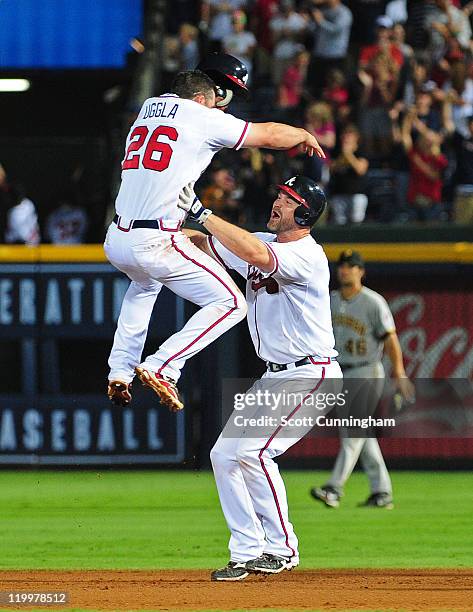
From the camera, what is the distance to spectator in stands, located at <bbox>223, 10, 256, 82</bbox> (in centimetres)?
1747

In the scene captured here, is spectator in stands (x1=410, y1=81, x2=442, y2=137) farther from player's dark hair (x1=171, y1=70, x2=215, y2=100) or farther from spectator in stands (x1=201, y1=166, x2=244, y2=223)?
player's dark hair (x1=171, y1=70, x2=215, y2=100)

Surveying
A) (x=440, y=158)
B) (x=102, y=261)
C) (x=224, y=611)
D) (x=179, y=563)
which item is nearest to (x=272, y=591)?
(x=224, y=611)

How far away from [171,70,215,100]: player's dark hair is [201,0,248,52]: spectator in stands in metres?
9.76

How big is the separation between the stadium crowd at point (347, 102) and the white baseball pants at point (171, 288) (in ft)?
22.4

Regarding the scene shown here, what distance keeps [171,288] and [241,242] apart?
0.52m

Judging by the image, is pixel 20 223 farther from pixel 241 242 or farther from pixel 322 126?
pixel 241 242

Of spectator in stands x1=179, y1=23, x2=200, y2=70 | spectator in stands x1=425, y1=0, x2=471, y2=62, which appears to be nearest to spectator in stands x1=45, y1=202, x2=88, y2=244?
spectator in stands x1=179, y1=23, x2=200, y2=70

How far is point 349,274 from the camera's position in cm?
1262

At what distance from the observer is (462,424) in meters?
14.6

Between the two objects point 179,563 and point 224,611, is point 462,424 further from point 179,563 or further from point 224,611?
point 224,611

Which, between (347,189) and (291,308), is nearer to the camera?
(291,308)

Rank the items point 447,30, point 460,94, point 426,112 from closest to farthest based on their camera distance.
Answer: point 426,112, point 460,94, point 447,30

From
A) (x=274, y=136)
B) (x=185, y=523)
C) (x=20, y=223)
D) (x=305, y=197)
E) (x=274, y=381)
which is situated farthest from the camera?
(x=20, y=223)

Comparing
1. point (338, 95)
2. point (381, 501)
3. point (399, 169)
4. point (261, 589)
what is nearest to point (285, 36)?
point (338, 95)
